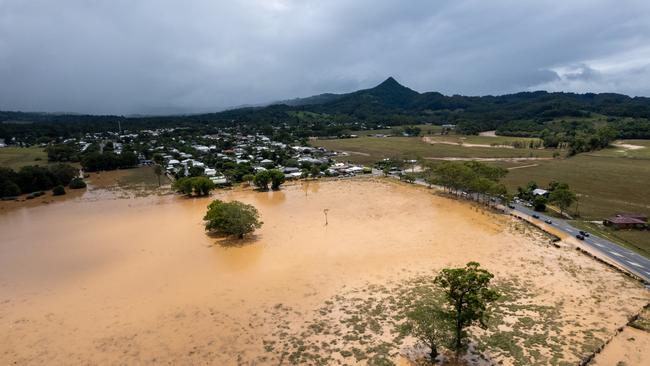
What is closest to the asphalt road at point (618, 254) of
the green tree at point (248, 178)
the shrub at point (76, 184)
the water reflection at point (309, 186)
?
the water reflection at point (309, 186)

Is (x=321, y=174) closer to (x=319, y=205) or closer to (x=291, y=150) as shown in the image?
(x=319, y=205)

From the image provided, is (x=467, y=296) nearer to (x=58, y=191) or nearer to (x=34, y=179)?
(x=58, y=191)

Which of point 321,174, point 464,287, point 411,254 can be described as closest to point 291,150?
point 321,174

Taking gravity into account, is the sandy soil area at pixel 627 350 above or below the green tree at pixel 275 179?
below

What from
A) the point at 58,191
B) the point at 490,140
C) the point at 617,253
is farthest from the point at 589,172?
the point at 58,191

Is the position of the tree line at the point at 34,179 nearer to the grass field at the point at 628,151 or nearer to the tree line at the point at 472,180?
the tree line at the point at 472,180

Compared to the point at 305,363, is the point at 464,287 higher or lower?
higher
